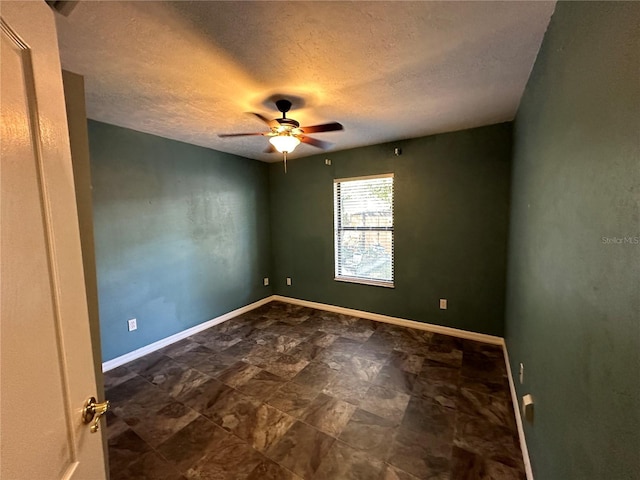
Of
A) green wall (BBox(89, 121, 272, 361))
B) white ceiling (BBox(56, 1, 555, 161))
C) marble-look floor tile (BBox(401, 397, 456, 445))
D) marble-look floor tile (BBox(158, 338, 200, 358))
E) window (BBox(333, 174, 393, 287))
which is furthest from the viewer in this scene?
window (BBox(333, 174, 393, 287))

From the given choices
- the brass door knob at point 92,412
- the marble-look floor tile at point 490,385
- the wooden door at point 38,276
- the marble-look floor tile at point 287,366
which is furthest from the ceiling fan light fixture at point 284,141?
the marble-look floor tile at point 490,385

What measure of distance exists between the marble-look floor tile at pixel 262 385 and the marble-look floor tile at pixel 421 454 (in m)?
1.09

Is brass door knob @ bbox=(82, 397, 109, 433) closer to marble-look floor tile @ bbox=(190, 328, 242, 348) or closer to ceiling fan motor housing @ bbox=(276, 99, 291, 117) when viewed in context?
ceiling fan motor housing @ bbox=(276, 99, 291, 117)

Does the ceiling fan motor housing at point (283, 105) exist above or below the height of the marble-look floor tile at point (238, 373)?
above

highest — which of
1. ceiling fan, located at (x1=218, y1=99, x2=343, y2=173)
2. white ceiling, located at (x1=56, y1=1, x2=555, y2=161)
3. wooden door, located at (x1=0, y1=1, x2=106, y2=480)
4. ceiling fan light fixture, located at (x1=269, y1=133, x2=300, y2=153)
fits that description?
white ceiling, located at (x1=56, y1=1, x2=555, y2=161)

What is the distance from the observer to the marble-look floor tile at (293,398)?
210 cm

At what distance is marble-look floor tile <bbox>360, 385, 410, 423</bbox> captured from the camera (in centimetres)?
203

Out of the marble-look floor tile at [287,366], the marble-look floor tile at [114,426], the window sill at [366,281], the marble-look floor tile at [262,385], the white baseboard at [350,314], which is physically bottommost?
the marble-look floor tile at [262,385]

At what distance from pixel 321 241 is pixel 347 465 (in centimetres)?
295

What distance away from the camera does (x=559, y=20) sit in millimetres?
1201

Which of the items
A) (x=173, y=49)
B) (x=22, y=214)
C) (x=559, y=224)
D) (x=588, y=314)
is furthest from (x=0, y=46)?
(x=559, y=224)

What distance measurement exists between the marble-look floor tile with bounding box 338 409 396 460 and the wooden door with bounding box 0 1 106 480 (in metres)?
1.51

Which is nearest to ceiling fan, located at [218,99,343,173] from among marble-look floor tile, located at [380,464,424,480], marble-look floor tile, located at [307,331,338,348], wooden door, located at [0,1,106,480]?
wooden door, located at [0,1,106,480]

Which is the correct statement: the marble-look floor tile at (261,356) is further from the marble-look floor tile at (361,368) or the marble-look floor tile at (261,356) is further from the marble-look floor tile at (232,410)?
the marble-look floor tile at (361,368)
